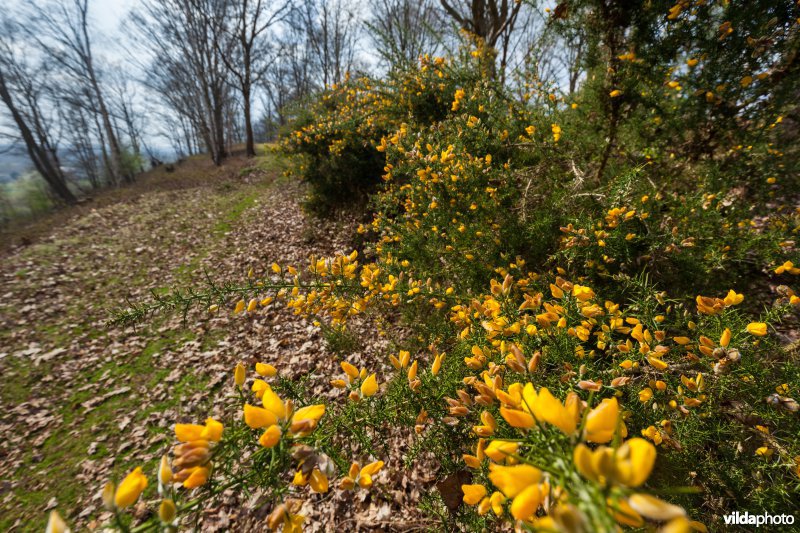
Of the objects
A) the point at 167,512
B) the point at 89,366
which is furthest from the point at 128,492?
the point at 89,366

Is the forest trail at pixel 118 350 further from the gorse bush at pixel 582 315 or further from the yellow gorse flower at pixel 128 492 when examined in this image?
the gorse bush at pixel 582 315

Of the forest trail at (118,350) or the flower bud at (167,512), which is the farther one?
the forest trail at (118,350)

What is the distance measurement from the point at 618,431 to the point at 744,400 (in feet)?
4.77

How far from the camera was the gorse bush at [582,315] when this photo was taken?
29.1 inches

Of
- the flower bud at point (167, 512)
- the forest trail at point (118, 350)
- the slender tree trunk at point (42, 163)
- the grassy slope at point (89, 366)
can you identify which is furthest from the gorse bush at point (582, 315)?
Answer: the slender tree trunk at point (42, 163)

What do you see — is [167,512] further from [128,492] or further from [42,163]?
[42,163]

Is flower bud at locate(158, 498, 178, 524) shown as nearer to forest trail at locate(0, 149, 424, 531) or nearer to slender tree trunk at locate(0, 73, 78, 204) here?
forest trail at locate(0, 149, 424, 531)

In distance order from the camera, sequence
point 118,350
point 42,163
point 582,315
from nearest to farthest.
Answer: point 582,315 → point 118,350 → point 42,163

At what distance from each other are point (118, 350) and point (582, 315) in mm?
6255

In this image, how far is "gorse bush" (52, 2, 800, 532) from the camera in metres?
0.74

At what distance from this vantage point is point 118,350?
4.68m

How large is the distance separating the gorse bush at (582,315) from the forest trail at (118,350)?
479 mm

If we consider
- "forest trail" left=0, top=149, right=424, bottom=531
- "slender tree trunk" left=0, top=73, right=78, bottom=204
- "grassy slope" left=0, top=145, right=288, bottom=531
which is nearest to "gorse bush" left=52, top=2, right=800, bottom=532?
"forest trail" left=0, top=149, right=424, bottom=531

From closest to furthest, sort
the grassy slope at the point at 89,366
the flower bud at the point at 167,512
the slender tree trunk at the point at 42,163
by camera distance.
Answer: the flower bud at the point at 167,512 < the grassy slope at the point at 89,366 < the slender tree trunk at the point at 42,163
